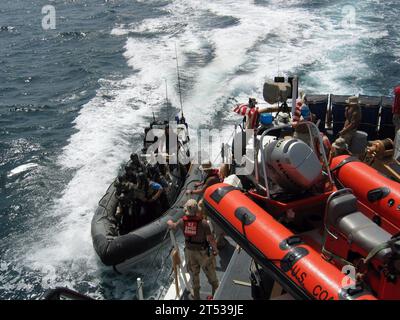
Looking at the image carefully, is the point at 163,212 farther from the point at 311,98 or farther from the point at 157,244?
the point at 311,98

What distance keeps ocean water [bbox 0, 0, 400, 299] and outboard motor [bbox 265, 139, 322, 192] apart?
9.97 ft

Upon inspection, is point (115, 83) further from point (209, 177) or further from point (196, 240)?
point (196, 240)

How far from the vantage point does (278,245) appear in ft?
13.1

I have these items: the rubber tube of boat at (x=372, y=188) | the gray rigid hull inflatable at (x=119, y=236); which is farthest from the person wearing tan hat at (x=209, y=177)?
the gray rigid hull inflatable at (x=119, y=236)

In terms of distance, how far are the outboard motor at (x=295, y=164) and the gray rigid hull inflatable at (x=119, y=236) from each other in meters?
3.61

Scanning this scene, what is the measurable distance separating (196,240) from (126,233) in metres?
3.89

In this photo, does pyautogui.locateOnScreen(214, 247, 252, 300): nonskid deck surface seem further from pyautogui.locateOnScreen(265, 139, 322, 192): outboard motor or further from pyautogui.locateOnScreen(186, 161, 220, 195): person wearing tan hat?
pyautogui.locateOnScreen(265, 139, 322, 192): outboard motor

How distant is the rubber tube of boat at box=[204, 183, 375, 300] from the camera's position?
11.4ft

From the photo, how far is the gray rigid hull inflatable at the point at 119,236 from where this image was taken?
290 inches

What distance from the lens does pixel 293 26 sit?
20.3 m

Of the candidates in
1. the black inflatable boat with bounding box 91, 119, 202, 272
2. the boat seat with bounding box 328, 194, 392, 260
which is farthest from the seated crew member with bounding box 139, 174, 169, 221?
the boat seat with bounding box 328, 194, 392, 260
